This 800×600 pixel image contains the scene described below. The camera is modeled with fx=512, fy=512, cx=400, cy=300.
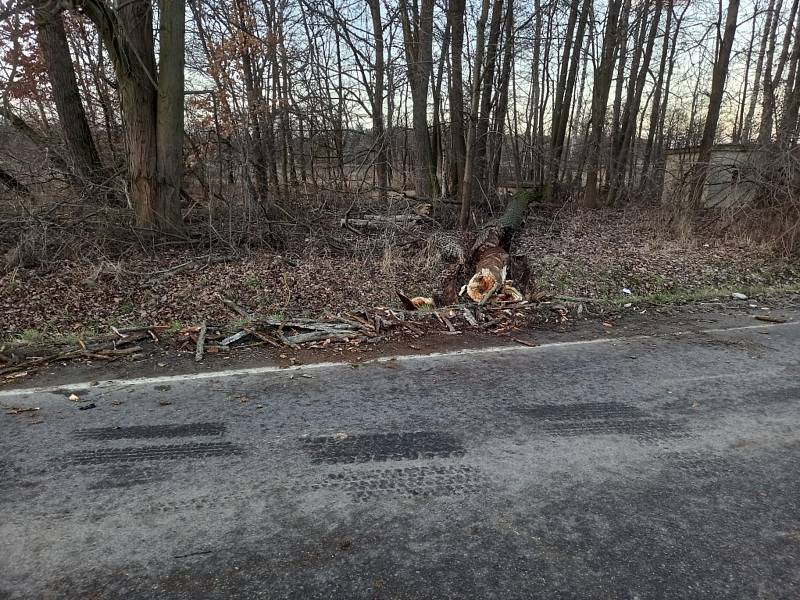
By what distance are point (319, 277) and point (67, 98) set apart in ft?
21.3

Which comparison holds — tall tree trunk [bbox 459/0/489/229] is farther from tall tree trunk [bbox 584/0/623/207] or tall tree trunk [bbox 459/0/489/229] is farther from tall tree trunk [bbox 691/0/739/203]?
tall tree trunk [bbox 584/0/623/207]

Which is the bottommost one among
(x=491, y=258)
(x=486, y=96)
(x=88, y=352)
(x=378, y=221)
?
(x=88, y=352)

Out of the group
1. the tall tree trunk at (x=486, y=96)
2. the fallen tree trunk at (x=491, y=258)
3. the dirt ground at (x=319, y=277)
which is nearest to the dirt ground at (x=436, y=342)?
the dirt ground at (x=319, y=277)

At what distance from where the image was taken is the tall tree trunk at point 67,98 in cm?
963

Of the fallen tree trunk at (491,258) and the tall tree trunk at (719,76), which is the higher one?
the tall tree trunk at (719,76)

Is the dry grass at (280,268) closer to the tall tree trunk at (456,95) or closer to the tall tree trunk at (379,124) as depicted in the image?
the tall tree trunk at (379,124)

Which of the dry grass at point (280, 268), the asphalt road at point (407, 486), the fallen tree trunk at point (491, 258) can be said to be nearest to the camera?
the asphalt road at point (407, 486)

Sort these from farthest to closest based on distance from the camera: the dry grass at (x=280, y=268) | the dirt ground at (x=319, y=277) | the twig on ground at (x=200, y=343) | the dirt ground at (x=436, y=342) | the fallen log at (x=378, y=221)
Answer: the fallen log at (x=378, y=221) → the dry grass at (x=280, y=268) → the dirt ground at (x=319, y=277) → the twig on ground at (x=200, y=343) → the dirt ground at (x=436, y=342)

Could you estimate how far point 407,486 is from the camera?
9.89ft

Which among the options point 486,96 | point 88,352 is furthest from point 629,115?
point 88,352

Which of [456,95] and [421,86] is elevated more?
[421,86]

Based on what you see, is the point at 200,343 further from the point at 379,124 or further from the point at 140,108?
the point at 379,124

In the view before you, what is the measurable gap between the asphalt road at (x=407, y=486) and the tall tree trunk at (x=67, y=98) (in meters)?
7.22

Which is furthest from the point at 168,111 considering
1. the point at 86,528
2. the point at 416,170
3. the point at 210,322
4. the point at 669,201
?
the point at 669,201
